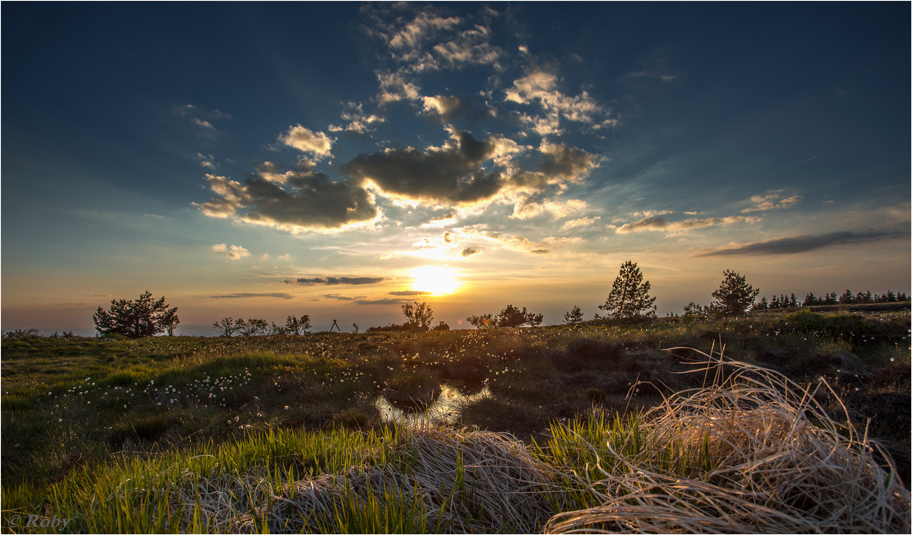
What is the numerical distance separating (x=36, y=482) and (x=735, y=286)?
62.2m

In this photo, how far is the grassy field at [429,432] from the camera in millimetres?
2652

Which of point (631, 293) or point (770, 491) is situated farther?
point (631, 293)

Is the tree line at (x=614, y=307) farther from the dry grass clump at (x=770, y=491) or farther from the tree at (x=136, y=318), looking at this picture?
the dry grass clump at (x=770, y=491)

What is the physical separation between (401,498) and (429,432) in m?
1.69

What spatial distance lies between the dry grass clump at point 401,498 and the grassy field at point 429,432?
0.02 metres

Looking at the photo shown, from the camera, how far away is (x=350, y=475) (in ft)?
11.0

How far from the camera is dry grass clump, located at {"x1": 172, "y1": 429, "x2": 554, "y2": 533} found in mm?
2596

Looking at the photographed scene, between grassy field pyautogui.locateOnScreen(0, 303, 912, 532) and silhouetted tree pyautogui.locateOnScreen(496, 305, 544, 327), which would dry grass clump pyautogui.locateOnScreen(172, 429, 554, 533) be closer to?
grassy field pyautogui.locateOnScreen(0, 303, 912, 532)

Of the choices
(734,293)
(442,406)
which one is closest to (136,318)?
(442,406)

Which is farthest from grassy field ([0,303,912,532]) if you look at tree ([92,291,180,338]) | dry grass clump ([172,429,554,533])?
tree ([92,291,180,338])

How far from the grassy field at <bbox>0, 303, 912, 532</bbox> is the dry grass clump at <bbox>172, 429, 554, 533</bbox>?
0.07 feet

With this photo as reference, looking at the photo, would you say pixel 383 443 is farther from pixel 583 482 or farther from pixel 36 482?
pixel 36 482

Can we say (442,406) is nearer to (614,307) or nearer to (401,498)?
(401,498)

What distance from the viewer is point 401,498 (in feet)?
8.71
